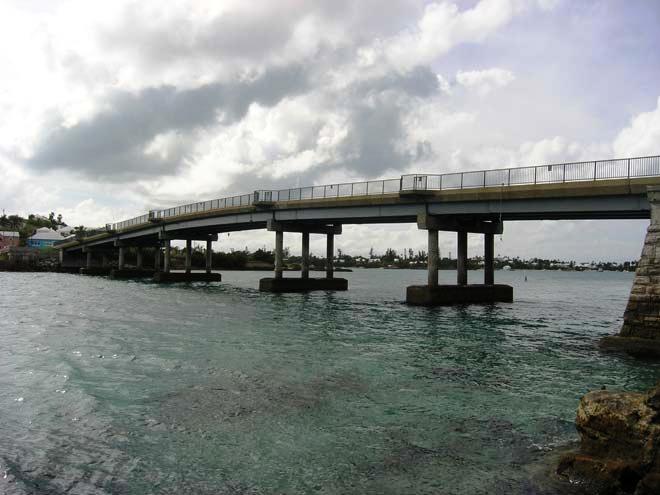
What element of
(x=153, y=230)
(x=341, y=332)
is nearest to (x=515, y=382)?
(x=341, y=332)

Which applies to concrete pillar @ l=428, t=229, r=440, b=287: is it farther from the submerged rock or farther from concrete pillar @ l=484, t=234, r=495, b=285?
the submerged rock

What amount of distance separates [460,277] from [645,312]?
2961 centimetres

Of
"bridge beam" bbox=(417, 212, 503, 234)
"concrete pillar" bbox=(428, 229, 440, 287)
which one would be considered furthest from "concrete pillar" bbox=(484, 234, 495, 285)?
"concrete pillar" bbox=(428, 229, 440, 287)

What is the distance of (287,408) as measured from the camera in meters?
12.5

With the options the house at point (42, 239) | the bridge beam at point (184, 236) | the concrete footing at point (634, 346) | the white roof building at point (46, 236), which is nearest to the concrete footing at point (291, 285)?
the bridge beam at point (184, 236)

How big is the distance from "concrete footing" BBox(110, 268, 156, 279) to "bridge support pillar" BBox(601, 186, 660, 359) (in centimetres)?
10188

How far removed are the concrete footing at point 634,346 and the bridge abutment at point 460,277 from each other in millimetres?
22336

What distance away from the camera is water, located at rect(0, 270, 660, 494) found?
864 centimetres

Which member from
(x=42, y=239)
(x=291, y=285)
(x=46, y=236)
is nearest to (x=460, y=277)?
(x=291, y=285)

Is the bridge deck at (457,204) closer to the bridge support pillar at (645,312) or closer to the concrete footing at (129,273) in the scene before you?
the bridge support pillar at (645,312)

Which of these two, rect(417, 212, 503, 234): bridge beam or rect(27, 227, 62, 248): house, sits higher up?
rect(27, 227, 62, 248): house

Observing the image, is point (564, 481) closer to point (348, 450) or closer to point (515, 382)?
point (348, 450)

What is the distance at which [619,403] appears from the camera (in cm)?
835

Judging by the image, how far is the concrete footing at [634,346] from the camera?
68.7 ft
